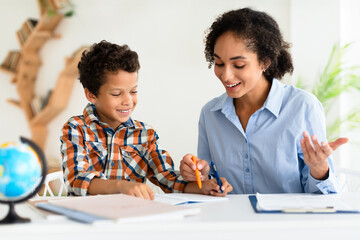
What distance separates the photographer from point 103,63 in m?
1.81

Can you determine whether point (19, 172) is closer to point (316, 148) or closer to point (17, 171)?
point (17, 171)

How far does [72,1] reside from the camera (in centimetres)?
423

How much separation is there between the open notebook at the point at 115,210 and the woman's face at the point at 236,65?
0.71 m

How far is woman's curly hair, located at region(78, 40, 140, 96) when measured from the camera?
179cm

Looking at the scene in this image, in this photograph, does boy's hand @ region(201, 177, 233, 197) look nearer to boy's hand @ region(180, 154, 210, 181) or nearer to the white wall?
boy's hand @ region(180, 154, 210, 181)

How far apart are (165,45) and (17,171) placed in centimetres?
317

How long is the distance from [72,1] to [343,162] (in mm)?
2802

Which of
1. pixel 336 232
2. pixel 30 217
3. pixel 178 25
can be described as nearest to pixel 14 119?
pixel 178 25

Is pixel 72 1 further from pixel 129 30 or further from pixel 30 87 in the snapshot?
pixel 30 87

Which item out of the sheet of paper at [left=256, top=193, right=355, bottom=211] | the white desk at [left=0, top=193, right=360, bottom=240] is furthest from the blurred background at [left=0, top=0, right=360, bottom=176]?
the white desk at [left=0, top=193, right=360, bottom=240]

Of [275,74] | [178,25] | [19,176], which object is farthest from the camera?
[178,25]

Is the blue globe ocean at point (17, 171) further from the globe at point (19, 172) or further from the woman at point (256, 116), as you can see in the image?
the woman at point (256, 116)

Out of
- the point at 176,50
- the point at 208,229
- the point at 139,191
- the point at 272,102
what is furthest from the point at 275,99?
the point at 176,50

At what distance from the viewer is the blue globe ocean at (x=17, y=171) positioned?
3.09ft
